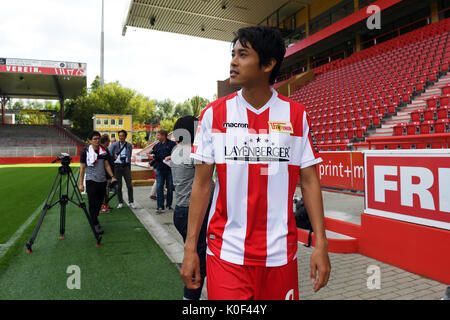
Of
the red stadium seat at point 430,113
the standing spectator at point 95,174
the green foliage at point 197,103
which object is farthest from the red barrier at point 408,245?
the green foliage at point 197,103

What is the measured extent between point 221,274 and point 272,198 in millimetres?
436

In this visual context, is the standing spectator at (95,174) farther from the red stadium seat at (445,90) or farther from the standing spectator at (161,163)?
the red stadium seat at (445,90)

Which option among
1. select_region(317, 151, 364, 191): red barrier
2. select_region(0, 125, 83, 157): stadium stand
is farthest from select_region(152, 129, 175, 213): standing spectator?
select_region(0, 125, 83, 157): stadium stand

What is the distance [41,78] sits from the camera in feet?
135

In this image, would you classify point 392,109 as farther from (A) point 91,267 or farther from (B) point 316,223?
(B) point 316,223

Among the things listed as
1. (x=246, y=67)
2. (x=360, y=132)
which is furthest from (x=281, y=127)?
(x=360, y=132)

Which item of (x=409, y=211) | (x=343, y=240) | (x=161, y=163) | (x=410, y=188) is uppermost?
(x=161, y=163)

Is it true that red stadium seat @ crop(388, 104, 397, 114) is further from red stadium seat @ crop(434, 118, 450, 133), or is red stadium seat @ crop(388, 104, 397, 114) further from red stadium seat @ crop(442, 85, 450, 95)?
red stadium seat @ crop(434, 118, 450, 133)

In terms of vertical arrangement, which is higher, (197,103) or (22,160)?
(197,103)

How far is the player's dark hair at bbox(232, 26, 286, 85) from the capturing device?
1.61 m

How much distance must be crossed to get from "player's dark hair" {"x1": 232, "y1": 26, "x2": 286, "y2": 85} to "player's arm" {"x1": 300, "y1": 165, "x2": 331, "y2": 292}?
0.60m

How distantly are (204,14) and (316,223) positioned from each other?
27931mm

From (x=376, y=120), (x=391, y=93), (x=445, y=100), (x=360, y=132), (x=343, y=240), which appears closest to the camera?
(x=343, y=240)

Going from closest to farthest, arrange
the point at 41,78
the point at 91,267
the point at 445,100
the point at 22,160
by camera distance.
Result: the point at 91,267 < the point at 445,100 < the point at 22,160 < the point at 41,78
